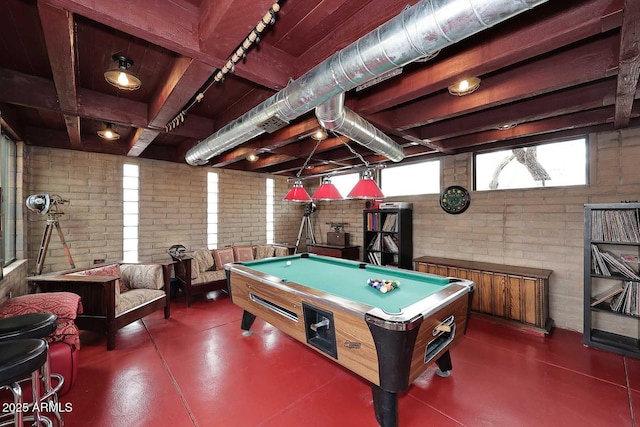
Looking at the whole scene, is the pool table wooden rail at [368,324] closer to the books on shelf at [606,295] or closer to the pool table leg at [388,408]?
the pool table leg at [388,408]

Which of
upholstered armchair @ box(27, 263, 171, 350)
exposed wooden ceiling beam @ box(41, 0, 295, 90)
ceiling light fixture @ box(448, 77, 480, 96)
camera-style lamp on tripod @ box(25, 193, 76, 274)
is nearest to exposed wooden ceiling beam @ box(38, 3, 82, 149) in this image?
exposed wooden ceiling beam @ box(41, 0, 295, 90)

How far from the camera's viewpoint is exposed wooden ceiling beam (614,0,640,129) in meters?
1.18

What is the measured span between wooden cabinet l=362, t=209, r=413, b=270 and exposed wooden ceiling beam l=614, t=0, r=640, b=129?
282 cm

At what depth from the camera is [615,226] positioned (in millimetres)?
2777

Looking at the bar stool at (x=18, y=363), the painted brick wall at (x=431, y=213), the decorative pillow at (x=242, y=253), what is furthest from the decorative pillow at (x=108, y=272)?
the bar stool at (x=18, y=363)

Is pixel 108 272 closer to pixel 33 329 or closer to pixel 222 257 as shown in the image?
pixel 222 257

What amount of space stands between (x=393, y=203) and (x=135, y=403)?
415cm

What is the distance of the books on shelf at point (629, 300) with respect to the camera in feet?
8.78

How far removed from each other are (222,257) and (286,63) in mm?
3778

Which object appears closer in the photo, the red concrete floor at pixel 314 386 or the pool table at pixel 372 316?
the pool table at pixel 372 316

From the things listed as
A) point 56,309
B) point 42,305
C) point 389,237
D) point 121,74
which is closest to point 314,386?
point 56,309

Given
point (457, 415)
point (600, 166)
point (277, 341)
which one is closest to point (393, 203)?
point (600, 166)

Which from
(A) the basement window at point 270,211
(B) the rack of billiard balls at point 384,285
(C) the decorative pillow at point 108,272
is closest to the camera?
(B) the rack of billiard balls at point 384,285

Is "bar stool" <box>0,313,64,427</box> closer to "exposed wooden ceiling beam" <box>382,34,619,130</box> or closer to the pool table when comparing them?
the pool table
